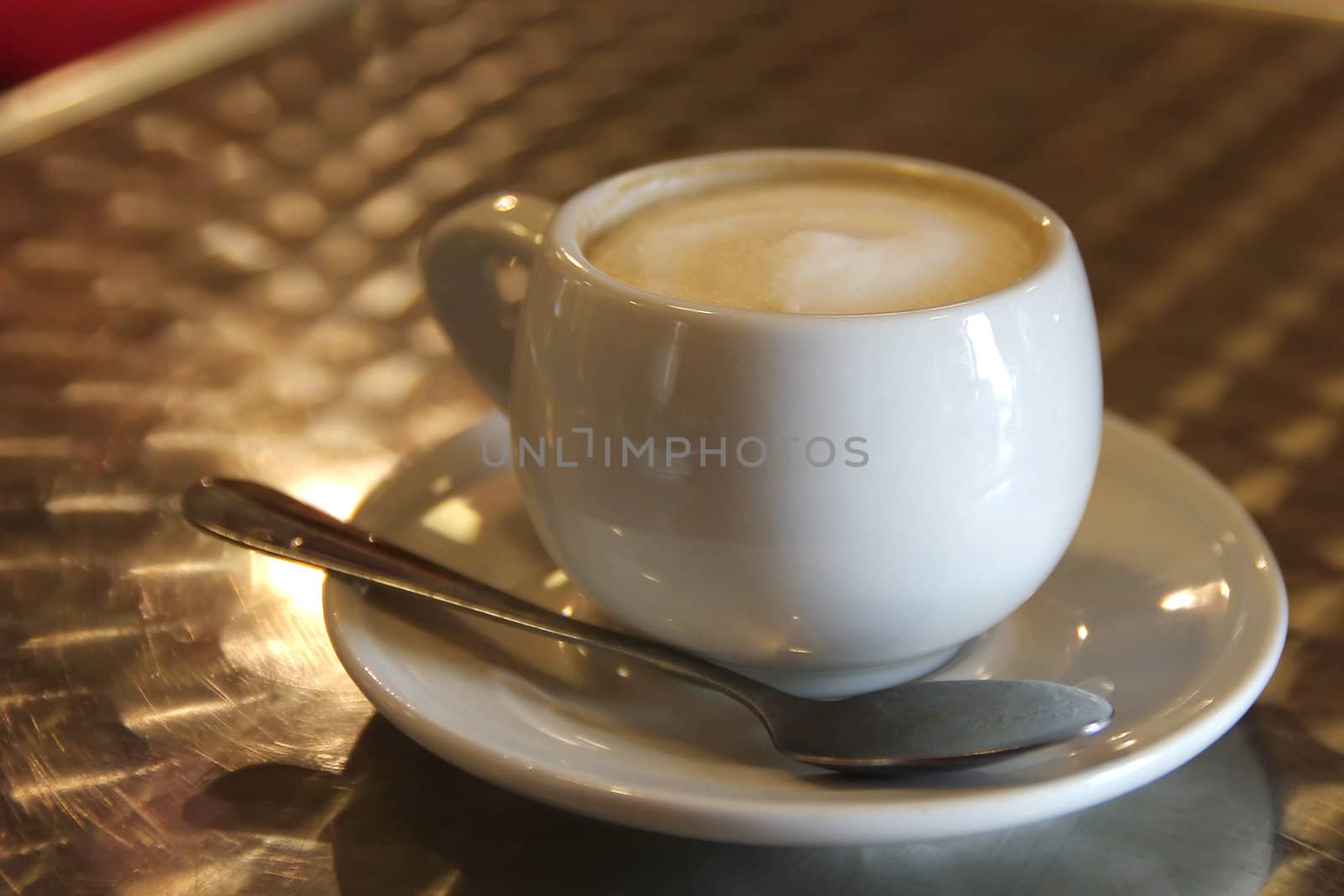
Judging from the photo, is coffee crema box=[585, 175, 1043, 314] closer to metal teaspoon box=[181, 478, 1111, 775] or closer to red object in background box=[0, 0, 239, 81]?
metal teaspoon box=[181, 478, 1111, 775]

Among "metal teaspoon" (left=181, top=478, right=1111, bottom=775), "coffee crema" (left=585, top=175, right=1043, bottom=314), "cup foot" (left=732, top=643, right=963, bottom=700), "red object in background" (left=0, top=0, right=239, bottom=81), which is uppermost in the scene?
"red object in background" (left=0, top=0, right=239, bottom=81)

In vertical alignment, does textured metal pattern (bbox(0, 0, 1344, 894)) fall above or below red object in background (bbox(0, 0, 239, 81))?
below

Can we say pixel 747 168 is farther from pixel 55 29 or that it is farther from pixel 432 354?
pixel 55 29

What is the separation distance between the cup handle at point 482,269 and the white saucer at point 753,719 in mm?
49

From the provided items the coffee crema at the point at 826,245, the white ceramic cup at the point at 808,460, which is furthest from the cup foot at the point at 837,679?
the coffee crema at the point at 826,245

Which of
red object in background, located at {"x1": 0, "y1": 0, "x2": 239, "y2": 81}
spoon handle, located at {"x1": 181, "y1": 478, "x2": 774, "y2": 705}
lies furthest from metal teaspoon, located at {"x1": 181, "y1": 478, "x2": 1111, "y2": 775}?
red object in background, located at {"x1": 0, "y1": 0, "x2": 239, "y2": 81}

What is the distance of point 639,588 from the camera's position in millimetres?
405

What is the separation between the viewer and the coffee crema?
404 mm

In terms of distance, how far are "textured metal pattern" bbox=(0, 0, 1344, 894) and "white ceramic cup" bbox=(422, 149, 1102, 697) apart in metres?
0.07

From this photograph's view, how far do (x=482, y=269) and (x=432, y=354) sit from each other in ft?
0.66

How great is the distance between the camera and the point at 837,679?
0.43 metres

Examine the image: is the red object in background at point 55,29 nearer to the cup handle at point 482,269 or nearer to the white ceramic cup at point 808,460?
the cup handle at point 482,269

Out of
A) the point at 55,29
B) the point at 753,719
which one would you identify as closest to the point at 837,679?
the point at 753,719

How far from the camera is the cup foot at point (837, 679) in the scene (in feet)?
1.41
